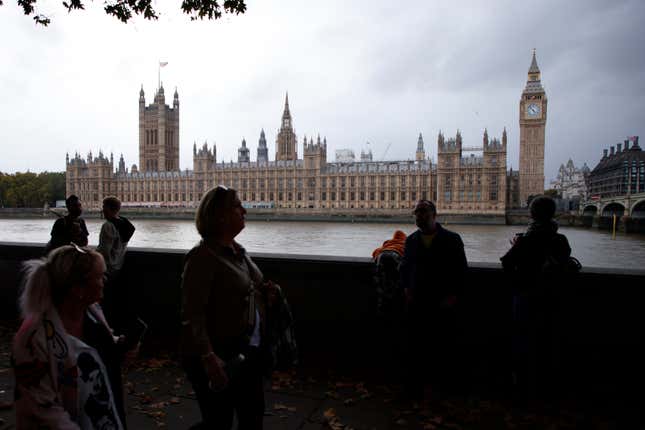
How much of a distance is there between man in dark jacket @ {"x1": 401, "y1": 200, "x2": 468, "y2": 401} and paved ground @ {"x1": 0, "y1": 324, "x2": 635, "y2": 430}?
→ 0.26 meters

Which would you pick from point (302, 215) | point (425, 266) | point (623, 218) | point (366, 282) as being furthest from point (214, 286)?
point (302, 215)

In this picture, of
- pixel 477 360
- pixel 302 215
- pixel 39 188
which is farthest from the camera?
pixel 39 188

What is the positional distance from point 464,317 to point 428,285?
27.1 inches

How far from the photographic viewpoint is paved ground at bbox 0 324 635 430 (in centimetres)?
252

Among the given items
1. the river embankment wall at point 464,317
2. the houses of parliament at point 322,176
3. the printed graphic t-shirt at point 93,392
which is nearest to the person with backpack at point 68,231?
the river embankment wall at point 464,317

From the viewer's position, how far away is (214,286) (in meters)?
1.71

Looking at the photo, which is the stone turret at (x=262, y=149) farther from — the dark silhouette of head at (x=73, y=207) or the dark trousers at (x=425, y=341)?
the dark trousers at (x=425, y=341)

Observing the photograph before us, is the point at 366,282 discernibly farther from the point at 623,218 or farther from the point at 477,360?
the point at 623,218

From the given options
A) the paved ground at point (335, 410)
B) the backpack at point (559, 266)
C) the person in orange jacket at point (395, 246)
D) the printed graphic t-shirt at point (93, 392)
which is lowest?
the paved ground at point (335, 410)

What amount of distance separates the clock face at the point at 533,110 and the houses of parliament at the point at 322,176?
0.15 metres

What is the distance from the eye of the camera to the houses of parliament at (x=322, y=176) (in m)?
57.6

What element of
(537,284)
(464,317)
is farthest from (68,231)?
(537,284)

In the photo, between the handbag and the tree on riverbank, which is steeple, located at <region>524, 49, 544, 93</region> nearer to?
the tree on riverbank

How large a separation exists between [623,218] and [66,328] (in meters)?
43.5
